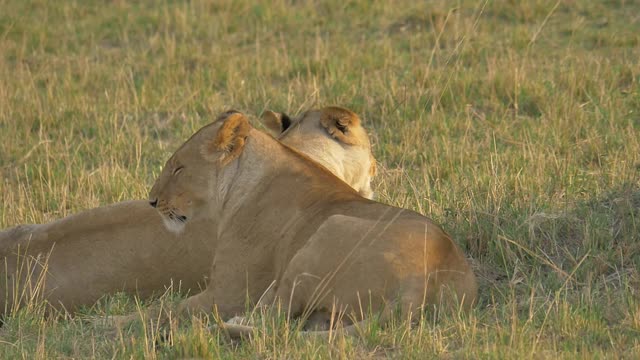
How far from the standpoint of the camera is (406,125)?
834 centimetres

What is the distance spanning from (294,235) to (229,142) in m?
0.53

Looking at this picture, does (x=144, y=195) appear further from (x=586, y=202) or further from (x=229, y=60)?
(x=229, y=60)

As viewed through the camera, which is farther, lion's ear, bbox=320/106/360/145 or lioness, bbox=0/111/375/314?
lion's ear, bbox=320/106/360/145

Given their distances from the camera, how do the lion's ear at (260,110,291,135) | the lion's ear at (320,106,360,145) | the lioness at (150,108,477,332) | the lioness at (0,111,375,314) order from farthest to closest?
the lion's ear at (260,110,291,135)
the lion's ear at (320,106,360,145)
the lioness at (0,111,375,314)
the lioness at (150,108,477,332)

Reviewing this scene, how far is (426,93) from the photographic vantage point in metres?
8.84

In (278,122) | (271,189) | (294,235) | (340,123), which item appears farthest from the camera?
(278,122)

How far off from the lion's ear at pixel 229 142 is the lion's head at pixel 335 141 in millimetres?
659

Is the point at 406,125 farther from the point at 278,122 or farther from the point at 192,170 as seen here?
the point at 192,170

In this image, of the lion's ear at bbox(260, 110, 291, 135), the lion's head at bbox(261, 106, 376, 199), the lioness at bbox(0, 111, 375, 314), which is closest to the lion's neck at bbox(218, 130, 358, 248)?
the lioness at bbox(0, 111, 375, 314)

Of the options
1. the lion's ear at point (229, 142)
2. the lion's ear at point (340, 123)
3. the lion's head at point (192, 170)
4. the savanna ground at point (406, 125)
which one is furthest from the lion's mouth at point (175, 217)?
the lion's ear at point (340, 123)

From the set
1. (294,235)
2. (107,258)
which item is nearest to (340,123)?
(294,235)

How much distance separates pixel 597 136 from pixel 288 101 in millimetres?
2423

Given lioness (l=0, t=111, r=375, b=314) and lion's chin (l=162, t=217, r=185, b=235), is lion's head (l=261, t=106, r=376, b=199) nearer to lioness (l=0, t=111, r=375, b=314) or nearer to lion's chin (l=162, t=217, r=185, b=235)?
lioness (l=0, t=111, r=375, b=314)

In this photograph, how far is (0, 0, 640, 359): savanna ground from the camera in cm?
459
